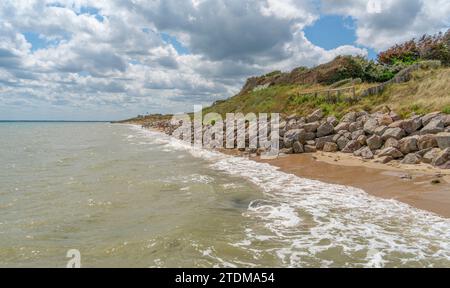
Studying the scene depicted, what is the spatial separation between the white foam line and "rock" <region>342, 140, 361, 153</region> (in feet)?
19.5

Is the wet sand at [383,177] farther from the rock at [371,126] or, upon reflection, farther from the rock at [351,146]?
the rock at [371,126]

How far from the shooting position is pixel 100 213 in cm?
881

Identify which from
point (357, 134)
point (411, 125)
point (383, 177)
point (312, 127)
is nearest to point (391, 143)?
point (411, 125)

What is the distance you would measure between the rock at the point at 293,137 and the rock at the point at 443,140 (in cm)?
728

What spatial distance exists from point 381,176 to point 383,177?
165mm

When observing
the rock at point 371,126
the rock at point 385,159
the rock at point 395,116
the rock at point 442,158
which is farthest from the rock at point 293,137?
the rock at point 442,158

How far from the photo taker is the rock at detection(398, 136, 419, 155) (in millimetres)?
13703

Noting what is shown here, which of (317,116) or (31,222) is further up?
(317,116)

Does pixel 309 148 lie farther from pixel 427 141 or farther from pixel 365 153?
pixel 427 141

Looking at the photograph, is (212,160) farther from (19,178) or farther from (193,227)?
(193,227)

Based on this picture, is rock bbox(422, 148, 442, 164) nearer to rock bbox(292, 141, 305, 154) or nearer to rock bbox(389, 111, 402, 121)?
rock bbox(389, 111, 402, 121)

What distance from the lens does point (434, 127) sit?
13.9 m
